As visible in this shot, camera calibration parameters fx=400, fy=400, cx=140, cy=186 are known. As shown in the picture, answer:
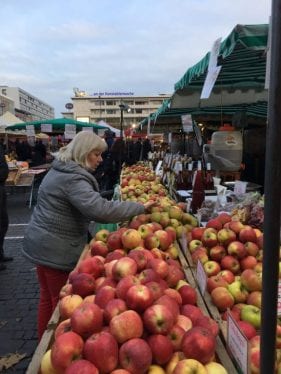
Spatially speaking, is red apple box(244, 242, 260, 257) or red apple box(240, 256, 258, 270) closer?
red apple box(240, 256, 258, 270)

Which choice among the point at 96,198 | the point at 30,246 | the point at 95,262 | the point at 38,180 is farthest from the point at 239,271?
the point at 38,180

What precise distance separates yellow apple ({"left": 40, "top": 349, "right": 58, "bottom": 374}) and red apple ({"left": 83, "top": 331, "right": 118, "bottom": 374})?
0.15 m

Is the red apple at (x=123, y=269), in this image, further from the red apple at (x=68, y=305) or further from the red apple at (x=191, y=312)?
the red apple at (x=191, y=312)

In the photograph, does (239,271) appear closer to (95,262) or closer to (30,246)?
(95,262)

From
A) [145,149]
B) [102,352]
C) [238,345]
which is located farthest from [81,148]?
[145,149]

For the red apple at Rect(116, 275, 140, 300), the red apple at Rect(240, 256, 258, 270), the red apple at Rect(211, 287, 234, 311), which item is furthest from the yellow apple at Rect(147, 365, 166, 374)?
the red apple at Rect(240, 256, 258, 270)

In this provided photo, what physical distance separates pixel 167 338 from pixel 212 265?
94 centimetres

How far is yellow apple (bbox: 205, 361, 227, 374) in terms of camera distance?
Result: 1.44 metres

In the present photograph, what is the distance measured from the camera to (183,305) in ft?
6.37

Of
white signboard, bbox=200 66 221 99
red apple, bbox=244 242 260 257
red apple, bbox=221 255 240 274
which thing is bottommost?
red apple, bbox=221 255 240 274

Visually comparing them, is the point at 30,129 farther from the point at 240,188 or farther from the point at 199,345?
the point at 199,345

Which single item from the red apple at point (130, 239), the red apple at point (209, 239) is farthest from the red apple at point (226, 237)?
the red apple at point (130, 239)

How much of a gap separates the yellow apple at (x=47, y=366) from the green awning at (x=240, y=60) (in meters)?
2.19

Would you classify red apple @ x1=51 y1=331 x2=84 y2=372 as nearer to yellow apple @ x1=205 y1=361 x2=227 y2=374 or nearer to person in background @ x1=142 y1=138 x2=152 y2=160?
yellow apple @ x1=205 y1=361 x2=227 y2=374
